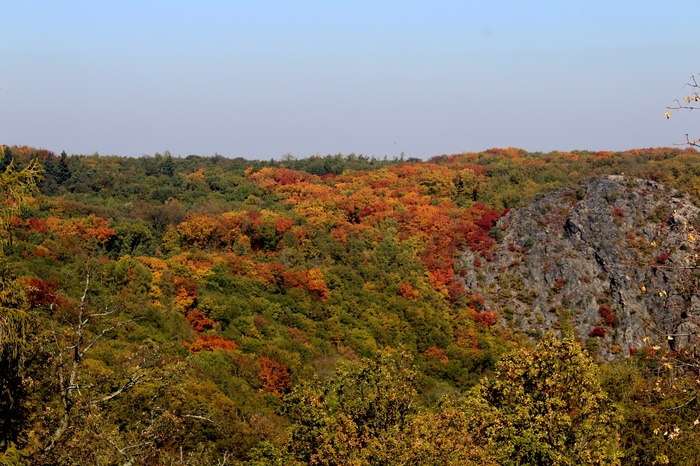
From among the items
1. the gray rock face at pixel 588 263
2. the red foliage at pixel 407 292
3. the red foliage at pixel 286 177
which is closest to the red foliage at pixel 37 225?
the red foliage at pixel 407 292

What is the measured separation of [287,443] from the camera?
20125mm

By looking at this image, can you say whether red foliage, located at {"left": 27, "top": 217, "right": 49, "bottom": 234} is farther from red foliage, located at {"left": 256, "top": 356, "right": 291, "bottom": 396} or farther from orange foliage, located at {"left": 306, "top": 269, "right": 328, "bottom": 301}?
red foliage, located at {"left": 256, "top": 356, "right": 291, "bottom": 396}

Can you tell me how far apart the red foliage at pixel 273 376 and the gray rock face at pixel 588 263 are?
90.2ft

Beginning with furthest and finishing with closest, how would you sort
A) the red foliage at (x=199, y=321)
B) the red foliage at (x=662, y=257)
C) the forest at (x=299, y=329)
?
1. the red foliage at (x=662, y=257)
2. the red foliage at (x=199, y=321)
3. the forest at (x=299, y=329)

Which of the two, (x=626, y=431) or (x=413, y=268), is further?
(x=413, y=268)

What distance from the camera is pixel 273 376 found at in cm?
4441

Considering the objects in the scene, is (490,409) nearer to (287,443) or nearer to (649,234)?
(287,443)

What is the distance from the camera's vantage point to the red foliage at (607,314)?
65062mm

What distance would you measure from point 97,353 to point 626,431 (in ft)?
77.2

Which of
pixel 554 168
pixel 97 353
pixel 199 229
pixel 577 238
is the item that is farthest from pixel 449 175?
pixel 97 353

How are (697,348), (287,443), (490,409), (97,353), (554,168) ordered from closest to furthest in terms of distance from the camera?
(697,348) < (287,443) < (490,409) < (97,353) < (554,168)

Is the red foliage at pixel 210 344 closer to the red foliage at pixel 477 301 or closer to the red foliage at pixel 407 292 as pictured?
the red foliage at pixel 407 292

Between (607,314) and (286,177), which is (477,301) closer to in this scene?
(607,314)

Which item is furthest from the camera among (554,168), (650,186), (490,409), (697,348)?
(554,168)
